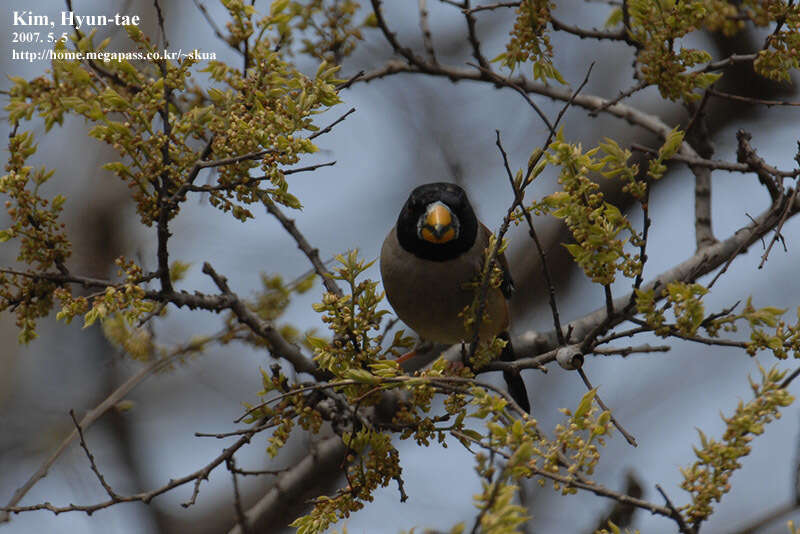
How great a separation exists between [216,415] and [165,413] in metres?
0.42

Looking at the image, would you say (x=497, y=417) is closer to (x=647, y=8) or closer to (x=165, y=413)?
(x=647, y=8)

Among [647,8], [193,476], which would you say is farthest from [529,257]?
[193,476]

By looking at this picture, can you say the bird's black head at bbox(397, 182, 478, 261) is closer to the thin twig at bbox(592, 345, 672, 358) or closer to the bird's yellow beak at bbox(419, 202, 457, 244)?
the bird's yellow beak at bbox(419, 202, 457, 244)

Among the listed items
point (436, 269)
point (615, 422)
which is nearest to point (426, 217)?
→ point (436, 269)

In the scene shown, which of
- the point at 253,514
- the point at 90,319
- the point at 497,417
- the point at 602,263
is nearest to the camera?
the point at 497,417

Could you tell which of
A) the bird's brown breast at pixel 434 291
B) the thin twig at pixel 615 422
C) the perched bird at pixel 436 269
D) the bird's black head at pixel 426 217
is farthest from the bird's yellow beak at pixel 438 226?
the thin twig at pixel 615 422

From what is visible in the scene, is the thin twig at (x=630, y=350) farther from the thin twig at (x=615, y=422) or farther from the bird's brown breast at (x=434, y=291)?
the bird's brown breast at (x=434, y=291)

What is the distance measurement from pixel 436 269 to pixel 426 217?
394 mm

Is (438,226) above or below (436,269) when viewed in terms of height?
below

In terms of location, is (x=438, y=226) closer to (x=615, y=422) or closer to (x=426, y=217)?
(x=426, y=217)

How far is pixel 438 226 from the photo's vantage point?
10.8 feet

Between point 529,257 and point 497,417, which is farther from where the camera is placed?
point 529,257

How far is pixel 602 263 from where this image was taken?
225 cm

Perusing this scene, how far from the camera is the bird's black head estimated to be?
11.6 feet
